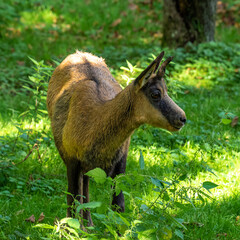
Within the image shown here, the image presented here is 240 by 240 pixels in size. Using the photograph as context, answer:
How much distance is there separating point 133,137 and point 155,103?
8.38 ft

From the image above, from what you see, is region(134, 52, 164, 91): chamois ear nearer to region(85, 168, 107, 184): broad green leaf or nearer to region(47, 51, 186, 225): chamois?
region(47, 51, 186, 225): chamois

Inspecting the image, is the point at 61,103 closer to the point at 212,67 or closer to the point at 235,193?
the point at 235,193

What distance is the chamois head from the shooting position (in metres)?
3.53

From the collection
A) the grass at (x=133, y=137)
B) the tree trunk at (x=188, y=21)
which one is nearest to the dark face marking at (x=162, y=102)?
the grass at (x=133, y=137)

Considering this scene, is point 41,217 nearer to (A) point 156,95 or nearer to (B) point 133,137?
(A) point 156,95

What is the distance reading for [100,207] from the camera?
292 cm

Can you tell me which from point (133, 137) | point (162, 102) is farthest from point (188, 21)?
point (162, 102)

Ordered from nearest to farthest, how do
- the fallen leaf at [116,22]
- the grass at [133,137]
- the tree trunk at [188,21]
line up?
the grass at [133,137], the tree trunk at [188,21], the fallen leaf at [116,22]

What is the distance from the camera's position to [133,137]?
6.13m

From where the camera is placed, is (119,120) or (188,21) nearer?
(119,120)

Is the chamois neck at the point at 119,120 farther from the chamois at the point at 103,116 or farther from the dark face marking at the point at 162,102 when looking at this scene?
the dark face marking at the point at 162,102

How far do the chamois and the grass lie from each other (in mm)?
→ 357

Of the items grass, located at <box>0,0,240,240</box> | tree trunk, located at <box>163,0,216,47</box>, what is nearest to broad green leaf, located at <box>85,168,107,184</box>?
grass, located at <box>0,0,240,240</box>

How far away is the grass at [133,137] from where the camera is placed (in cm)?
368
